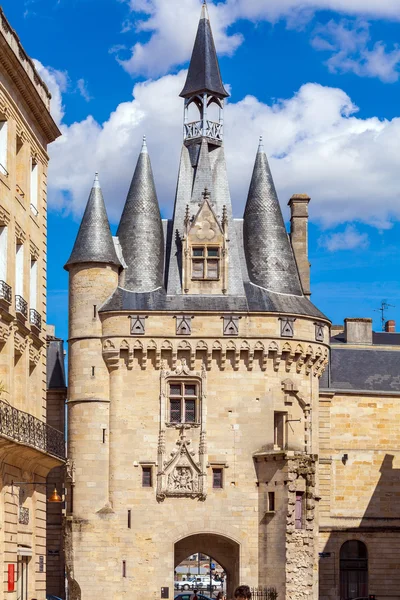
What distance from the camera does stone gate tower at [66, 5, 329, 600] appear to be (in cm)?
5041

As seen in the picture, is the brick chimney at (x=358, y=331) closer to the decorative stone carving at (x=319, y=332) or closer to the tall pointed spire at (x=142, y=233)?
the decorative stone carving at (x=319, y=332)

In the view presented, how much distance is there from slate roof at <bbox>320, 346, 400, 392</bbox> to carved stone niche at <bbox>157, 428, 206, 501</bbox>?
10212 millimetres

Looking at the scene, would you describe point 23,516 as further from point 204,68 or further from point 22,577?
point 204,68

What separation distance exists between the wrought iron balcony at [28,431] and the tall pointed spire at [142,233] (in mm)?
17407

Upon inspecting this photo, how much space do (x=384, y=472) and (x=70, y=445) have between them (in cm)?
1506

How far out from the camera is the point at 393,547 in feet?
190

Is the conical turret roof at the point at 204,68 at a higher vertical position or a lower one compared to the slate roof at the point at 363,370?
higher

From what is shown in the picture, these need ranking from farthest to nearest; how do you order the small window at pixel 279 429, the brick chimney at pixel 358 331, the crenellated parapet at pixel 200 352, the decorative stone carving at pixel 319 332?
1. the brick chimney at pixel 358 331
2. the decorative stone carving at pixel 319 332
3. the small window at pixel 279 429
4. the crenellated parapet at pixel 200 352

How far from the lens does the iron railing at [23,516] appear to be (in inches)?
1328

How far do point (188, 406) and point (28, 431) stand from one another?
65.2ft

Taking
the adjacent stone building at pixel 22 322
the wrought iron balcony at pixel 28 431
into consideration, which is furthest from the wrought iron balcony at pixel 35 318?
the wrought iron balcony at pixel 28 431

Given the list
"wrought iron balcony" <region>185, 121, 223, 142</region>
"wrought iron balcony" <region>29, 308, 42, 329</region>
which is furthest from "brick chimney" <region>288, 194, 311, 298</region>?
"wrought iron balcony" <region>29, 308, 42, 329</region>

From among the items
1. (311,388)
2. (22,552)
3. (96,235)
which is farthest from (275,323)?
(22,552)

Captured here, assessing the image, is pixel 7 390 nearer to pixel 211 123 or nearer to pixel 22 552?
pixel 22 552
